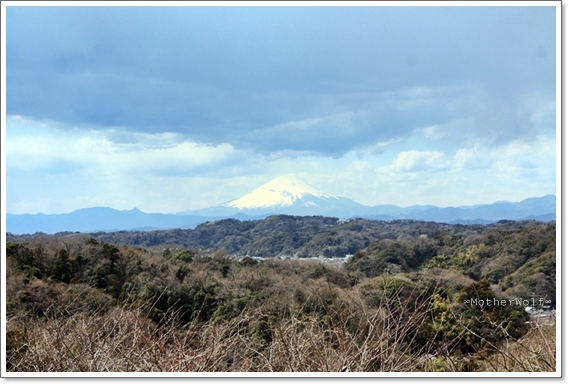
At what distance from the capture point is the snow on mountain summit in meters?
7.86

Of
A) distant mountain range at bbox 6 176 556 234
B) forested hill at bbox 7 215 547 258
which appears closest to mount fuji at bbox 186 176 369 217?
distant mountain range at bbox 6 176 556 234

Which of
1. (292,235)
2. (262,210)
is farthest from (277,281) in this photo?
(292,235)

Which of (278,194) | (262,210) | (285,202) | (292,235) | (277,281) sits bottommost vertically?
(277,281)

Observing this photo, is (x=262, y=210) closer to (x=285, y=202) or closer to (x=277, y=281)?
(x=285, y=202)

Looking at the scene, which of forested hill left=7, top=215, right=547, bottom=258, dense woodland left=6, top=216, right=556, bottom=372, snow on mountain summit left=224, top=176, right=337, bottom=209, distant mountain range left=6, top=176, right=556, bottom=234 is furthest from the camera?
forested hill left=7, top=215, right=547, bottom=258

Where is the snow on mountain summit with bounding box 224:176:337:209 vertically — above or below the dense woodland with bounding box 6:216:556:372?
above

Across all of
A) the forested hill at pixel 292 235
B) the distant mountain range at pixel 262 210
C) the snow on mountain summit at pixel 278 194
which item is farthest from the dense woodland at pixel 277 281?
the snow on mountain summit at pixel 278 194

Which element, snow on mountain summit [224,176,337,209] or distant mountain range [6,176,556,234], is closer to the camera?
distant mountain range [6,176,556,234]

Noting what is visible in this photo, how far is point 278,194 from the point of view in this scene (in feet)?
26.5

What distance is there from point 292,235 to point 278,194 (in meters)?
6.39

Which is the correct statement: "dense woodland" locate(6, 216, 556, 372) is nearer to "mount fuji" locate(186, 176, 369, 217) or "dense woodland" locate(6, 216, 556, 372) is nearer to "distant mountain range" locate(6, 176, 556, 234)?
"distant mountain range" locate(6, 176, 556, 234)

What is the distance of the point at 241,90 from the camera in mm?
6172
